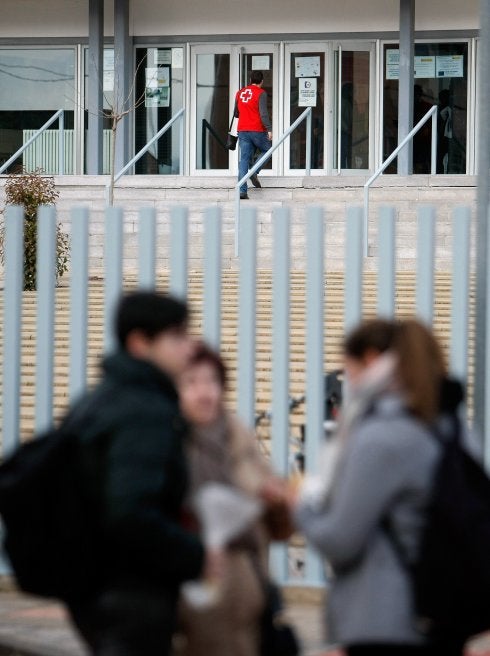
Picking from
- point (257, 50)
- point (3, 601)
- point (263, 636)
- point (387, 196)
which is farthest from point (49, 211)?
point (257, 50)

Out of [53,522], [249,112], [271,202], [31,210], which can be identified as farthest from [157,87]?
[53,522]

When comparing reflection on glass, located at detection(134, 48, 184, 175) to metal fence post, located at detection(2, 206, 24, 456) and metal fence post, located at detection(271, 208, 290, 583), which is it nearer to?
metal fence post, located at detection(2, 206, 24, 456)

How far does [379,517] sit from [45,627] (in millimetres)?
2944

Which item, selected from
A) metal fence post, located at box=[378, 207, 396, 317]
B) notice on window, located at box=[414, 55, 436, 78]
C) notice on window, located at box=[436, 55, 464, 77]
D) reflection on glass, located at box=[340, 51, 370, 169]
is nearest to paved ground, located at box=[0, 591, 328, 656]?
metal fence post, located at box=[378, 207, 396, 317]

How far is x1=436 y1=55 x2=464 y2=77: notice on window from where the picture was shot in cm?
2480

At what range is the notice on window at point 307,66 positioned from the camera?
24938mm

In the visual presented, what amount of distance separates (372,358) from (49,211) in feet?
9.92

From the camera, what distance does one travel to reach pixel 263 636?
391 centimetres

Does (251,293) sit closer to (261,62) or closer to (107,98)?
(261,62)

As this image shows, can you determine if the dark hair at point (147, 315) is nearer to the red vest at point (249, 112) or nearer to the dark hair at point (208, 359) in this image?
the dark hair at point (208, 359)

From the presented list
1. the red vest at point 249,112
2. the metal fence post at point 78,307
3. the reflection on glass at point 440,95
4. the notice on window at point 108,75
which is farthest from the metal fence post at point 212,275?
the notice on window at point 108,75

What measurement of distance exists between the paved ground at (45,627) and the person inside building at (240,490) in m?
1.46

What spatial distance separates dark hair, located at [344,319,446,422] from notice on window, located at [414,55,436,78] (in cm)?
2187

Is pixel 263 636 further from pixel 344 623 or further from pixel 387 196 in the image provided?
pixel 387 196
